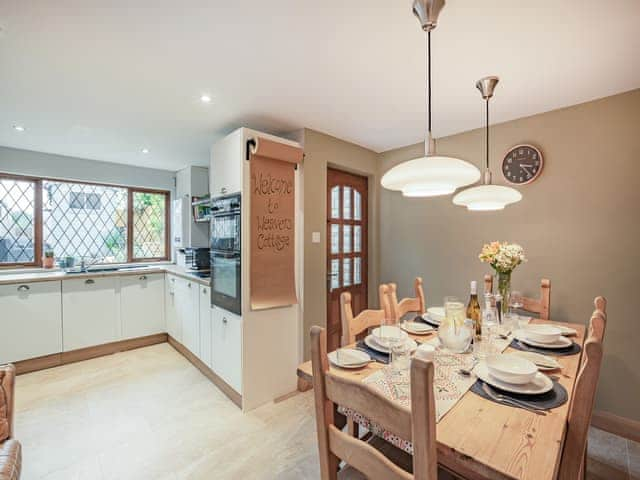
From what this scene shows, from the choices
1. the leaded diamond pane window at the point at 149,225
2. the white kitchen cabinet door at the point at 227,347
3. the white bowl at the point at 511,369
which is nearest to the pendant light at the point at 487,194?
the white bowl at the point at 511,369

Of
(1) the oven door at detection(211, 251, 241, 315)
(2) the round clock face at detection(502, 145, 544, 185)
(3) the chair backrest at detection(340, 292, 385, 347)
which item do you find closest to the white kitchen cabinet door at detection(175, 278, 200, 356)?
(1) the oven door at detection(211, 251, 241, 315)

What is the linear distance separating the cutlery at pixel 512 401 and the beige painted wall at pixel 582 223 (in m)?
1.68

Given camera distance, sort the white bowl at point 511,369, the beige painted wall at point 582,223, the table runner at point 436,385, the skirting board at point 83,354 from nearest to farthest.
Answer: the table runner at point 436,385 → the white bowl at point 511,369 → the beige painted wall at point 582,223 → the skirting board at point 83,354

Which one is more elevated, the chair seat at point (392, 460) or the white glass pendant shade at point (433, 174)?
the white glass pendant shade at point (433, 174)

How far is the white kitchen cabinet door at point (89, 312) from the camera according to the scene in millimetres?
2947

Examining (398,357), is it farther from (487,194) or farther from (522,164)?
(522,164)

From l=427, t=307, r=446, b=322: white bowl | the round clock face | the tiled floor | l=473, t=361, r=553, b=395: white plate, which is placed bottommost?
the tiled floor

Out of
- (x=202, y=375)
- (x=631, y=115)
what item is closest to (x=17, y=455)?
(x=202, y=375)

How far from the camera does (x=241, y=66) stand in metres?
1.61

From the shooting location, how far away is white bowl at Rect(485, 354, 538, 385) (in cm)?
103

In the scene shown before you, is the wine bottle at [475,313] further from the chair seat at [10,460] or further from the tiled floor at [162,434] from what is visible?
the chair seat at [10,460]

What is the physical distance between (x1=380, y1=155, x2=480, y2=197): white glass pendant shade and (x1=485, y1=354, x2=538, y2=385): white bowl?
0.72 m

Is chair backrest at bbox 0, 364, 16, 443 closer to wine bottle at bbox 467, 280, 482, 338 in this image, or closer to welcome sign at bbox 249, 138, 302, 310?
welcome sign at bbox 249, 138, 302, 310

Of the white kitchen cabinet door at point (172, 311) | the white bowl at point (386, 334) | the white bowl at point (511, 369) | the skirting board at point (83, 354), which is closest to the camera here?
the white bowl at point (511, 369)
